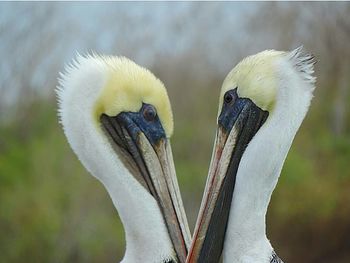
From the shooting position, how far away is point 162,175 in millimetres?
2719

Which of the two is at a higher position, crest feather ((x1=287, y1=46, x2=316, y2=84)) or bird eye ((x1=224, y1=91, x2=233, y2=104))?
crest feather ((x1=287, y1=46, x2=316, y2=84))

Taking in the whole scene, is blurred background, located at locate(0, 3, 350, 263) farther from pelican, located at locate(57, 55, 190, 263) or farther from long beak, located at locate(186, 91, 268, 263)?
long beak, located at locate(186, 91, 268, 263)

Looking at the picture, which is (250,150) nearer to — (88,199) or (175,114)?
(175,114)

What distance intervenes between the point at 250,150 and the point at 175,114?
4198 mm

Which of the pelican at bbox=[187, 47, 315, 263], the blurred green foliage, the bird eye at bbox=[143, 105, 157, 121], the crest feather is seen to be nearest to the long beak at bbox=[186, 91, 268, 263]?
the pelican at bbox=[187, 47, 315, 263]

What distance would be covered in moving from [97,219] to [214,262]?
14.2ft

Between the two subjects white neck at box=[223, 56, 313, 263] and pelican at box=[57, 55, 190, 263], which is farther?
pelican at box=[57, 55, 190, 263]

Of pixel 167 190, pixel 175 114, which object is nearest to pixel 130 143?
pixel 167 190

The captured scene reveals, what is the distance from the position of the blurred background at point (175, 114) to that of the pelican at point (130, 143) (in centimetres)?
370

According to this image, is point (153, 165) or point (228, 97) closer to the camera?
point (228, 97)

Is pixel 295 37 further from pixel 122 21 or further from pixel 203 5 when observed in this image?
pixel 122 21

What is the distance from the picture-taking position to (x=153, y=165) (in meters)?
2.71

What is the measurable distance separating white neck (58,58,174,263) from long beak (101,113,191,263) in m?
0.04

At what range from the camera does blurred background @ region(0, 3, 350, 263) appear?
21.4ft
